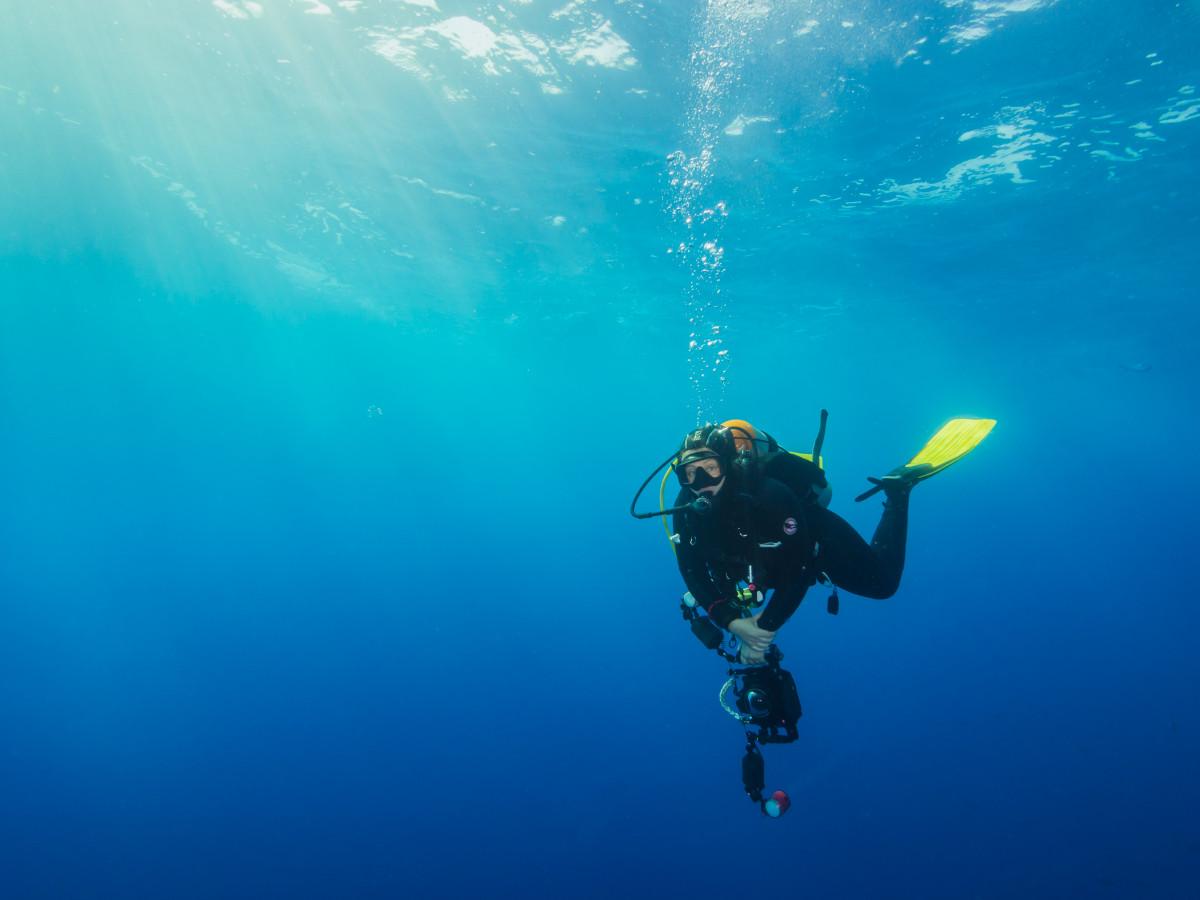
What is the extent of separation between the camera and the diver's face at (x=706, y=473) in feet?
11.8

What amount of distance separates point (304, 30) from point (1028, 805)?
21.3 m

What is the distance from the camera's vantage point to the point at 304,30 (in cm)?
1037

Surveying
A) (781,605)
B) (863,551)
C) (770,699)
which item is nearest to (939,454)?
(863,551)

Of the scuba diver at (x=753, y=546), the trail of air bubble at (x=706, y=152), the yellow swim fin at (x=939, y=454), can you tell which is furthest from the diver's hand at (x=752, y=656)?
the trail of air bubble at (x=706, y=152)

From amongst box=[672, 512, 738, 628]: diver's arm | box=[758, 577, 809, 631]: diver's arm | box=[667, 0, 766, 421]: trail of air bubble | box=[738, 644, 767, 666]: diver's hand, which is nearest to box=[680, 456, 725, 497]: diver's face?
box=[672, 512, 738, 628]: diver's arm

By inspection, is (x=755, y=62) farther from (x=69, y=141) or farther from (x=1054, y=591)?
(x=1054, y=591)

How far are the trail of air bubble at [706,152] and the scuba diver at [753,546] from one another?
819 centimetres

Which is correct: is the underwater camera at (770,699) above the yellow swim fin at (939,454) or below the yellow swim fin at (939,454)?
below

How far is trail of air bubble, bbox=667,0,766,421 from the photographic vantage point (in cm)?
901

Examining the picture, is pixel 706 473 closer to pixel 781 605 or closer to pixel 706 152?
pixel 781 605

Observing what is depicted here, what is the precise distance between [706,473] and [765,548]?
1.95ft

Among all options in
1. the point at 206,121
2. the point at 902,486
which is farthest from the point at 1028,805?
the point at 206,121

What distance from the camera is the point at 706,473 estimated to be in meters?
3.61

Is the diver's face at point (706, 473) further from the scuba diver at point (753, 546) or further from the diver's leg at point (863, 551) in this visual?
the diver's leg at point (863, 551)
